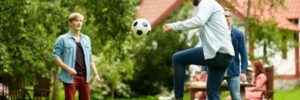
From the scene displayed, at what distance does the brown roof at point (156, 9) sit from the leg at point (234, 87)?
29862 millimetres

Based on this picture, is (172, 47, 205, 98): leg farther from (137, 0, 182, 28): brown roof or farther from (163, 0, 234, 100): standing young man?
(137, 0, 182, 28): brown roof

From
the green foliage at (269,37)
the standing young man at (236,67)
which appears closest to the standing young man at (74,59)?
the standing young man at (236,67)

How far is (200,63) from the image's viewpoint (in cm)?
1074

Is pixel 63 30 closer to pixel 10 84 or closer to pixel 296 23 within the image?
pixel 10 84

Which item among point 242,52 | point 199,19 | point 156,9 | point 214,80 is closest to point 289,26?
point 156,9

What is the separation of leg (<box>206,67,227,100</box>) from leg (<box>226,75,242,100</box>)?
107 cm

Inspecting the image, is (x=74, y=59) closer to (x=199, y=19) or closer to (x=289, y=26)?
(x=199, y=19)

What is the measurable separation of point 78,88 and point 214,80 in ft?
6.39

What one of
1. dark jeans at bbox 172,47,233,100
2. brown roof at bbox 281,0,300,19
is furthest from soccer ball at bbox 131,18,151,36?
brown roof at bbox 281,0,300,19

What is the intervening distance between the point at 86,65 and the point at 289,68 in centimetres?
3408

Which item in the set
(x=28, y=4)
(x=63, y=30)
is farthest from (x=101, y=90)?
(x=28, y=4)

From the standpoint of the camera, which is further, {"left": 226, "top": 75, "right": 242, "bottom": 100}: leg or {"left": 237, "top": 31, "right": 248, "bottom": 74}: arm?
{"left": 237, "top": 31, "right": 248, "bottom": 74}: arm

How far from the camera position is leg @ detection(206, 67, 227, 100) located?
10.9 m

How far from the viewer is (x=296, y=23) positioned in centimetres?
4591
